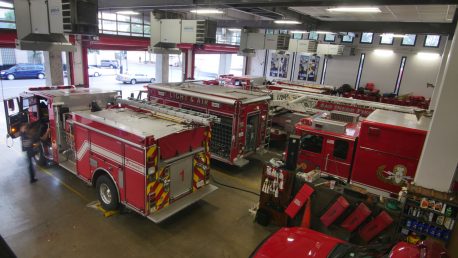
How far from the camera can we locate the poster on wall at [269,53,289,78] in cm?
2767

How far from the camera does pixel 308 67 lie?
1033 inches

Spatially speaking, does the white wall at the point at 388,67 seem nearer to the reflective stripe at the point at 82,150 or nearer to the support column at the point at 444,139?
the support column at the point at 444,139

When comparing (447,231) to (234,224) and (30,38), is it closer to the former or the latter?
(234,224)

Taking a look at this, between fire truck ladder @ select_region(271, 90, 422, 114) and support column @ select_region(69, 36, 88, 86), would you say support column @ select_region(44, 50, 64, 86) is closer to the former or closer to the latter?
support column @ select_region(69, 36, 88, 86)

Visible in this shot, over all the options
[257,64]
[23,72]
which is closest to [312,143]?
[257,64]

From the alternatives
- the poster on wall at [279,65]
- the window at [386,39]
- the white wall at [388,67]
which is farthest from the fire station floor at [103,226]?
the poster on wall at [279,65]

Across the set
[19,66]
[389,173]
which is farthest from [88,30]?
[19,66]

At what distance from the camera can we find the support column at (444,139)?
4523 millimetres

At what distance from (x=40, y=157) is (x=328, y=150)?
864 cm

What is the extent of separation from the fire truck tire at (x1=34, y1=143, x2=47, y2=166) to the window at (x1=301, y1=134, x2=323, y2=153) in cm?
785

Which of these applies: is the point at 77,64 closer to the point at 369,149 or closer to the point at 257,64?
the point at 369,149

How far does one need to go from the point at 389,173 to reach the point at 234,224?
379 cm

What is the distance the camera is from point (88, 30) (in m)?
6.37

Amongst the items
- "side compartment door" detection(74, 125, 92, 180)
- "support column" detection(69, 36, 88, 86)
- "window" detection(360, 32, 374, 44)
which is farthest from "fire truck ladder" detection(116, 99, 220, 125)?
"window" detection(360, 32, 374, 44)
